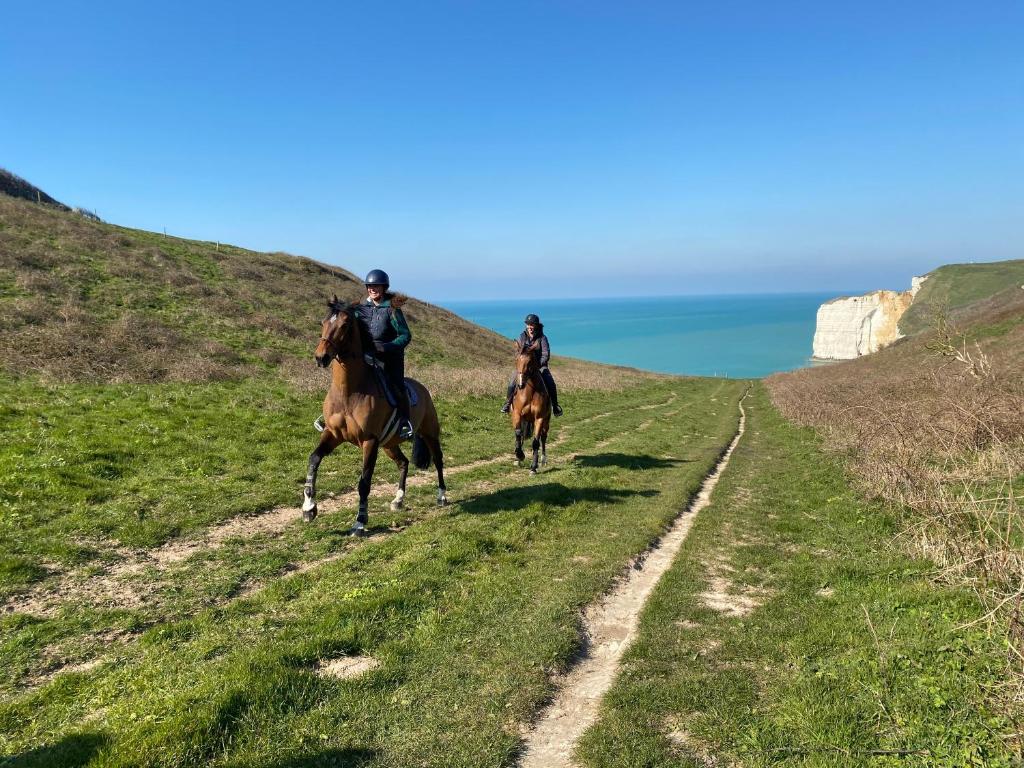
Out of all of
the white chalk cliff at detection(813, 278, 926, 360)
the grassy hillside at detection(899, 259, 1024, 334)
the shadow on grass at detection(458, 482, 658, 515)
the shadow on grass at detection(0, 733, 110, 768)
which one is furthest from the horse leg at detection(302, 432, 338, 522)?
the white chalk cliff at detection(813, 278, 926, 360)

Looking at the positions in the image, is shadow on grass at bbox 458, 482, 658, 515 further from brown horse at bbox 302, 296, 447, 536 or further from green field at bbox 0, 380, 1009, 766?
brown horse at bbox 302, 296, 447, 536

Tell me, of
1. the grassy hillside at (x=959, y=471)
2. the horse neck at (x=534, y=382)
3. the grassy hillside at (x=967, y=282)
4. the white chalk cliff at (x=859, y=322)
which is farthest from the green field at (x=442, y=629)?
the white chalk cliff at (x=859, y=322)

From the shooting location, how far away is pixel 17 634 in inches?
213

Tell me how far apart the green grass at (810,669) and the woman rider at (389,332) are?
5.71 metres

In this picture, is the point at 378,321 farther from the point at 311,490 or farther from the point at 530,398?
the point at 530,398

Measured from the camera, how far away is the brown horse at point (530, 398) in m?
14.9

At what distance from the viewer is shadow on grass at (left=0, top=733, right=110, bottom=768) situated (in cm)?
358

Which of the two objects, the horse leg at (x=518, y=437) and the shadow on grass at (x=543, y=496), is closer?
the shadow on grass at (x=543, y=496)

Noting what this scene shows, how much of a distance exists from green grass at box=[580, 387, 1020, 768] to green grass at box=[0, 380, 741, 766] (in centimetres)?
97

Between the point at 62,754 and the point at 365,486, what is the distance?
5.50 meters

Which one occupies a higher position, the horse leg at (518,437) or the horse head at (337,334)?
the horse head at (337,334)

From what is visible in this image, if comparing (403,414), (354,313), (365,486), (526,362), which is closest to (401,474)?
(403,414)

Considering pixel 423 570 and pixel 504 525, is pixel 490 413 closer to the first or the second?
pixel 504 525

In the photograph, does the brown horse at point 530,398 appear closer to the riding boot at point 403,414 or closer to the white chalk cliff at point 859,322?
the riding boot at point 403,414
